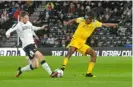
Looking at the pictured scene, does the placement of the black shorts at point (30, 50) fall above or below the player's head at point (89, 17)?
below

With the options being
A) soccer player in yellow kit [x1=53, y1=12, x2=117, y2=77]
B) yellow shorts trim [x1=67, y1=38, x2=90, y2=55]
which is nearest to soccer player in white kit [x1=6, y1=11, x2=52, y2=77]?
soccer player in yellow kit [x1=53, y1=12, x2=117, y2=77]

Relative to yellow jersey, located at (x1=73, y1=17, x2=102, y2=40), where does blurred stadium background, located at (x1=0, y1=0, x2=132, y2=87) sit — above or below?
below

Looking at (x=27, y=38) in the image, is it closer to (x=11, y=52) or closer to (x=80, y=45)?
(x=80, y=45)

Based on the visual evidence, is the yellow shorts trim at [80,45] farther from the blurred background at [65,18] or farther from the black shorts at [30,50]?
the blurred background at [65,18]

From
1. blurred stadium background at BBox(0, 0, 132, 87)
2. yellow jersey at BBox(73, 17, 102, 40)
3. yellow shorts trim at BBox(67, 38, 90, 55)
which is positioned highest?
yellow jersey at BBox(73, 17, 102, 40)

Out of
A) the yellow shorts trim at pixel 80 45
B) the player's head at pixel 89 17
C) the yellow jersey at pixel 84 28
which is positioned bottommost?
the yellow shorts trim at pixel 80 45

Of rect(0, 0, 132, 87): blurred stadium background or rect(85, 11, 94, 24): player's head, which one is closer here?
rect(85, 11, 94, 24): player's head

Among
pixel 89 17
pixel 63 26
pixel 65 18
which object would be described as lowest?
pixel 63 26

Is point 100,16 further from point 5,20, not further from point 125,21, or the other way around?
point 5,20

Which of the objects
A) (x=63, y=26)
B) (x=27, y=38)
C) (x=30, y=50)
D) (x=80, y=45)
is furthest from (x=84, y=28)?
(x=63, y=26)

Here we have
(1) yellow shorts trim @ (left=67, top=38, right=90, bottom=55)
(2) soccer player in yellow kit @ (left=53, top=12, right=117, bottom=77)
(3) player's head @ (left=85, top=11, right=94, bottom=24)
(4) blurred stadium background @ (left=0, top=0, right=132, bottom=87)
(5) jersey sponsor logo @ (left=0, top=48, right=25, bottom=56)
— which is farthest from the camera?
(4) blurred stadium background @ (left=0, top=0, right=132, bottom=87)

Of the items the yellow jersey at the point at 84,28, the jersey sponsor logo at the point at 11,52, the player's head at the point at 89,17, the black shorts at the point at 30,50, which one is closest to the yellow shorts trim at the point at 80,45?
the yellow jersey at the point at 84,28

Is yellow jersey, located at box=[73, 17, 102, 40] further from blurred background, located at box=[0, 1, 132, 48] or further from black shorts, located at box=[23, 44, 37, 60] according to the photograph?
blurred background, located at box=[0, 1, 132, 48]

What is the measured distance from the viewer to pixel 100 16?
37.8 metres
